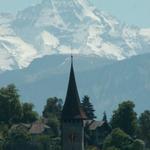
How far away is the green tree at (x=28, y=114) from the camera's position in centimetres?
12787

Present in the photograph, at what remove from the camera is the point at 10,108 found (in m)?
124

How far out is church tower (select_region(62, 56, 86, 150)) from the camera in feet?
297

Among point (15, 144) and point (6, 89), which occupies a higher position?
point (6, 89)

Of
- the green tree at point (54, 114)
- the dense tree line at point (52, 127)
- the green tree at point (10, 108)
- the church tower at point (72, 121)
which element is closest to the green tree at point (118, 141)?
the dense tree line at point (52, 127)

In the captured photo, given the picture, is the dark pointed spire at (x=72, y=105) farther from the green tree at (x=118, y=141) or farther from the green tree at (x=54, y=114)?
the green tree at (x=54, y=114)

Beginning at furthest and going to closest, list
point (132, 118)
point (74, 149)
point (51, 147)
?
point (132, 118) < point (51, 147) < point (74, 149)

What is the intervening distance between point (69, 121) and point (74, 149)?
7.22 ft

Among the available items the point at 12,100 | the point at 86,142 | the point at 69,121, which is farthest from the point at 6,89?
the point at 69,121

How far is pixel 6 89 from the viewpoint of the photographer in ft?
424

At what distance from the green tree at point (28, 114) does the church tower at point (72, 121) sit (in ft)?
117

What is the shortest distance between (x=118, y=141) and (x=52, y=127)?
1393cm

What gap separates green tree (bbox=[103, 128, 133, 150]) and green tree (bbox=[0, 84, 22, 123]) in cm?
1294

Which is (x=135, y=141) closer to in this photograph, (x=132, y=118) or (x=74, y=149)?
(x=132, y=118)

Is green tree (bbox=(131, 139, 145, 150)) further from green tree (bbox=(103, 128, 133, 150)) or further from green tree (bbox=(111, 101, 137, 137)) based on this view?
green tree (bbox=(111, 101, 137, 137))
